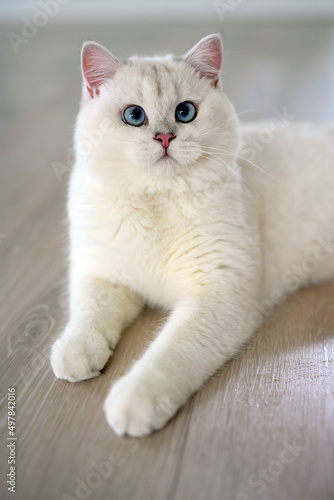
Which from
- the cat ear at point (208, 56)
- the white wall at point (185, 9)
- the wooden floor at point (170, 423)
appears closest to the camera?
the wooden floor at point (170, 423)

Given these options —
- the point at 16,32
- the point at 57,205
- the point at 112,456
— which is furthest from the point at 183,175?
the point at 16,32

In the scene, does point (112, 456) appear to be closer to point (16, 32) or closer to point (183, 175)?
point (183, 175)

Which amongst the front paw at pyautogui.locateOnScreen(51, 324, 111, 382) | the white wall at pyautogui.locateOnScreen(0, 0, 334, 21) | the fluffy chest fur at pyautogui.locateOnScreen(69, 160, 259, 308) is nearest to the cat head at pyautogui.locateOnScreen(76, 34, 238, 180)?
the fluffy chest fur at pyautogui.locateOnScreen(69, 160, 259, 308)

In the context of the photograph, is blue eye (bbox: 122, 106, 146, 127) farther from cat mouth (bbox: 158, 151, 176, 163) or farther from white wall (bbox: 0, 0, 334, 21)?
white wall (bbox: 0, 0, 334, 21)

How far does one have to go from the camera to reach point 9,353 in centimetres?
208

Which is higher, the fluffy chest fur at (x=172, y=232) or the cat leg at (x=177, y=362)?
the fluffy chest fur at (x=172, y=232)

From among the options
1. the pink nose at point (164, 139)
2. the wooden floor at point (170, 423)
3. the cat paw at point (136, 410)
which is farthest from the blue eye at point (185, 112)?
the cat paw at point (136, 410)

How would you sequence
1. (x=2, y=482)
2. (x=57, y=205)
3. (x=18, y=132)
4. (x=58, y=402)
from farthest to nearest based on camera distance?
1. (x=18, y=132)
2. (x=57, y=205)
3. (x=58, y=402)
4. (x=2, y=482)

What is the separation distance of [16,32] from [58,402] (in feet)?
20.2

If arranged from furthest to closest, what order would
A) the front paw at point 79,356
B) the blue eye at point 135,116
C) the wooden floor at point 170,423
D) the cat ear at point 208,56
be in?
the cat ear at point 208,56 → the blue eye at point 135,116 → the front paw at point 79,356 → the wooden floor at point 170,423

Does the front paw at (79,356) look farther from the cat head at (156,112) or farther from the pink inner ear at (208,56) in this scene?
the pink inner ear at (208,56)

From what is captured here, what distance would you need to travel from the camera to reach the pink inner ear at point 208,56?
2109 mm

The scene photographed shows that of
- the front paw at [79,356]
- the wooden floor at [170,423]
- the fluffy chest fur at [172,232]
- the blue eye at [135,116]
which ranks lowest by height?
the wooden floor at [170,423]

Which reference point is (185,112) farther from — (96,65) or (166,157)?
(96,65)
